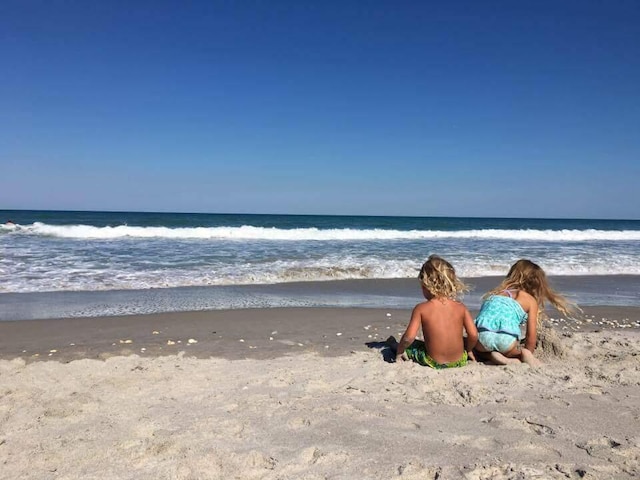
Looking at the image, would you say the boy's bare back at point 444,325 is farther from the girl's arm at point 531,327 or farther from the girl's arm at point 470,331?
the girl's arm at point 531,327

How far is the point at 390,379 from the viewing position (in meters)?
4.10

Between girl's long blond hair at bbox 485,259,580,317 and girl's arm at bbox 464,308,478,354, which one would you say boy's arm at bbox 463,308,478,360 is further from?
girl's long blond hair at bbox 485,259,580,317

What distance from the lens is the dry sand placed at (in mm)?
2596

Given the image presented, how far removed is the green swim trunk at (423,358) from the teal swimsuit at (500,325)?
0.27 metres

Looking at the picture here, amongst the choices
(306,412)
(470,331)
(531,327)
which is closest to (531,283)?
(531,327)

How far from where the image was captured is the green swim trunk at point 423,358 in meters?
4.40

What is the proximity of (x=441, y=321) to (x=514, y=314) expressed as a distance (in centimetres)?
79

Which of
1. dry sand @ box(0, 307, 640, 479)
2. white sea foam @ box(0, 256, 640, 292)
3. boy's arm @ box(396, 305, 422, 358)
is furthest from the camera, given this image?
white sea foam @ box(0, 256, 640, 292)

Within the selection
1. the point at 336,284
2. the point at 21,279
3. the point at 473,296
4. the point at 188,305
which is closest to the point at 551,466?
the point at 188,305

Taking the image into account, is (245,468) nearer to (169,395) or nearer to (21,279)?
(169,395)

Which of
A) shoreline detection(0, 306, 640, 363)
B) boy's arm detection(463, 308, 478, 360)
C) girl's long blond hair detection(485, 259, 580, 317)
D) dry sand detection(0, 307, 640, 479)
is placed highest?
girl's long blond hair detection(485, 259, 580, 317)

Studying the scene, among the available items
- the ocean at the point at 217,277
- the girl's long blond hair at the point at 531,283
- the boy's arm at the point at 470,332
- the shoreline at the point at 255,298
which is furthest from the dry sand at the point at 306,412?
the ocean at the point at 217,277

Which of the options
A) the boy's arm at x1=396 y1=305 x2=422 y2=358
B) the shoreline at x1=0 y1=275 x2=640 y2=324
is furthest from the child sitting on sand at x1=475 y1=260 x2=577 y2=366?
the shoreline at x1=0 y1=275 x2=640 y2=324

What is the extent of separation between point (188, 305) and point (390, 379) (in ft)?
15.8
